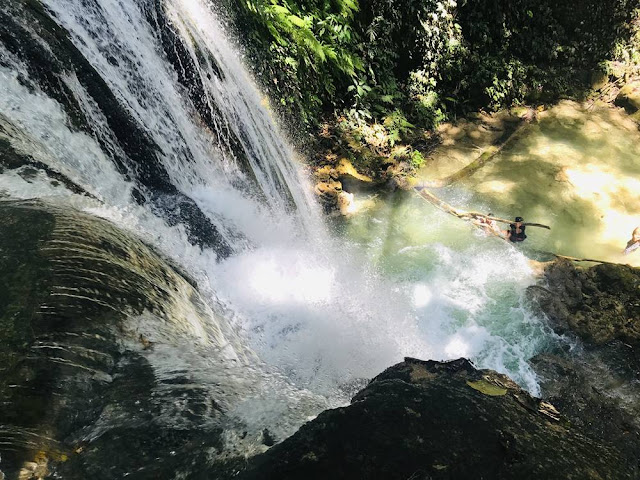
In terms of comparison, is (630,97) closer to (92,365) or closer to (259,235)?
(259,235)

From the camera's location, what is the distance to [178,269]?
3.47m

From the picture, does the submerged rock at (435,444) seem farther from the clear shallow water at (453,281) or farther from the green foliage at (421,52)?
the green foliage at (421,52)

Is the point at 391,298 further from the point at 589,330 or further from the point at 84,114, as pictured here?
the point at 84,114

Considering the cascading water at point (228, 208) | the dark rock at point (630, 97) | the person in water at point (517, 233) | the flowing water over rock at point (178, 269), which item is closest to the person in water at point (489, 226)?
the person in water at point (517, 233)

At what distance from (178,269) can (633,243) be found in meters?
6.01

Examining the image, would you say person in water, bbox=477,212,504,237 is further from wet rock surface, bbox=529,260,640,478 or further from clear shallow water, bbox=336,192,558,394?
wet rock surface, bbox=529,260,640,478

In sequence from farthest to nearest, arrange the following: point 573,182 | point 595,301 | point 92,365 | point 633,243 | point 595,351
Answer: point 573,182 < point 633,243 < point 595,301 < point 595,351 < point 92,365

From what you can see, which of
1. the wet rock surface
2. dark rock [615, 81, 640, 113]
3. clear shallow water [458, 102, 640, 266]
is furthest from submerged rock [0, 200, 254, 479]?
dark rock [615, 81, 640, 113]

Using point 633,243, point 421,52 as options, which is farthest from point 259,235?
point 633,243

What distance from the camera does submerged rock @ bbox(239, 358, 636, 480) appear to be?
1592 millimetres

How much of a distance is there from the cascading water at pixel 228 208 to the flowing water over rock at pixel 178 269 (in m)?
0.02

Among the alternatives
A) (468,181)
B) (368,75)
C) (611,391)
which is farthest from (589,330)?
(368,75)

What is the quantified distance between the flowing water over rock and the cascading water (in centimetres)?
2

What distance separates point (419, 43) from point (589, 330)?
18.6 ft
